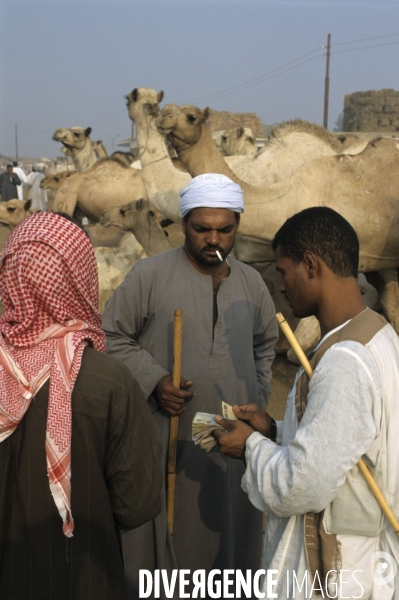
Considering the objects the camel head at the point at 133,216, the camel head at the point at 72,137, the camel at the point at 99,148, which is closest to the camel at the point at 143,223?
the camel head at the point at 133,216

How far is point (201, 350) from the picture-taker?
318 centimetres

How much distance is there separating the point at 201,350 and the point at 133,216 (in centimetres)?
495

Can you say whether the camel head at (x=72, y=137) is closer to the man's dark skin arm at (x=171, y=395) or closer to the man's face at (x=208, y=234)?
the man's face at (x=208, y=234)

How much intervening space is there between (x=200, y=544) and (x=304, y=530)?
1309 mm

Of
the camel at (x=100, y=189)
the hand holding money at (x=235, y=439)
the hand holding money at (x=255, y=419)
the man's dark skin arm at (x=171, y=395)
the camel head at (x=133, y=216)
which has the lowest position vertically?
the camel at (x=100, y=189)

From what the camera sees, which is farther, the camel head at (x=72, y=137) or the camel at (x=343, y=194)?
the camel head at (x=72, y=137)

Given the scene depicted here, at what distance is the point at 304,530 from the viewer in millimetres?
1908

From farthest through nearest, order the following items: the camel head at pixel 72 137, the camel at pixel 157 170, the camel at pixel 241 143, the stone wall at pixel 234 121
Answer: the stone wall at pixel 234 121 → the camel head at pixel 72 137 → the camel at pixel 241 143 → the camel at pixel 157 170

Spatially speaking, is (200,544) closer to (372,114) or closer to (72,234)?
(72,234)

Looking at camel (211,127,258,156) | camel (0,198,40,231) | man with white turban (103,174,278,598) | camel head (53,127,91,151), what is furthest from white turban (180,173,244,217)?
camel head (53,127,91,151)

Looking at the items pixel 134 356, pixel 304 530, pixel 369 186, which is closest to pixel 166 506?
pixel 134 356

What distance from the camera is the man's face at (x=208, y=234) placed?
10.6ft

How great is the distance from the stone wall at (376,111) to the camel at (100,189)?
20379 mm

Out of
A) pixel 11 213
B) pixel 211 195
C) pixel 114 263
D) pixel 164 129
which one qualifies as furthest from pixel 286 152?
pixel 211 195
